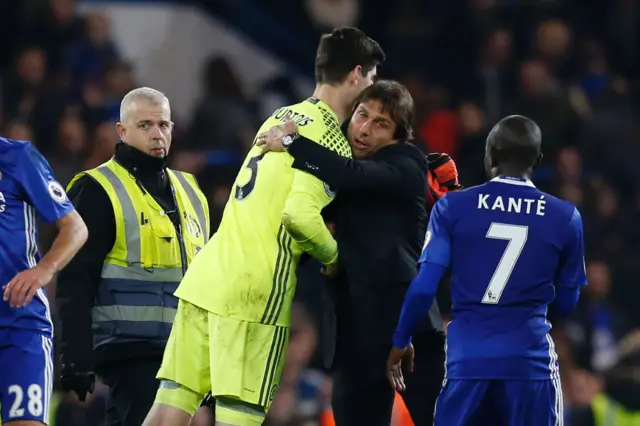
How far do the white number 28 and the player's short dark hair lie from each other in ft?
6.97

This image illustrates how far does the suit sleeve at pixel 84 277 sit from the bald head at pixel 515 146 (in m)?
1.89

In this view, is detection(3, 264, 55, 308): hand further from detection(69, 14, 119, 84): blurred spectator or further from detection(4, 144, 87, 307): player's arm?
detection(69, 14, 119, 84): blurred spectator

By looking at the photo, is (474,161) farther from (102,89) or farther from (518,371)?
(518,371)

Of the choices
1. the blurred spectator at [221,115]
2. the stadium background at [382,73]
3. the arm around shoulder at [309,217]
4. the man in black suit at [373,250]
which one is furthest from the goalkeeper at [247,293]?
the blurred spectator at [221,115]

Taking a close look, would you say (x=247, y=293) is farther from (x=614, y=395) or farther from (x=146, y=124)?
(x=614, y=395)

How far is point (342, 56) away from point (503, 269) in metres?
1.23

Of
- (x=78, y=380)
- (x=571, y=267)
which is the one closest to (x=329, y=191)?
(x=571, y=267)

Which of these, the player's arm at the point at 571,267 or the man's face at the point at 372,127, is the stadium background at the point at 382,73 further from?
the player's arm at the point at 571,267

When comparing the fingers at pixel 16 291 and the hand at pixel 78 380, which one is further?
the hand at pixel 78 380

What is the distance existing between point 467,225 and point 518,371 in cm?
61

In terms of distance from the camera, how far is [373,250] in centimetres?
643

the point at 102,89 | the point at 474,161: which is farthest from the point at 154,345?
the point at 102,89

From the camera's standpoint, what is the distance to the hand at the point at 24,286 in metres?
6.20

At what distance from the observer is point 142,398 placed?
693 centimetres
